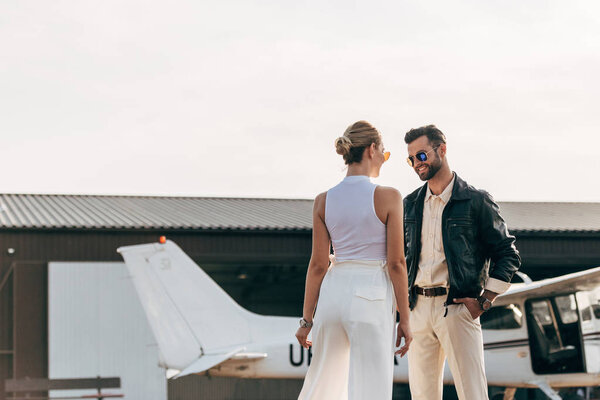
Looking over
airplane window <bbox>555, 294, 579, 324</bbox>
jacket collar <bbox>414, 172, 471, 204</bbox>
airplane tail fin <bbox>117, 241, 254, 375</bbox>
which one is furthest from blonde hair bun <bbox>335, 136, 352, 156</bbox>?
airplane window <bbox>555, 294, 579, 324</bbox>

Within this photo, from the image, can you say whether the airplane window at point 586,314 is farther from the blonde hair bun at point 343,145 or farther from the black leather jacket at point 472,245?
the blonde hair bun at point 343,145

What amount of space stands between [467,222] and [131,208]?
15.6 m

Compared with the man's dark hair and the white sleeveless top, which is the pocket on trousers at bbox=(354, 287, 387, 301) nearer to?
the white sleeveless top

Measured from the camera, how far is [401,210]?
387 cm

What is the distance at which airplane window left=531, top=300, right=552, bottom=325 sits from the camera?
1145cm

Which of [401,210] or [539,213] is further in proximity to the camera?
[539,213]

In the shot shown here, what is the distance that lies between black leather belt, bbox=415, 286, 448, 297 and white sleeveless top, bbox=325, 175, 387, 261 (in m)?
0.66

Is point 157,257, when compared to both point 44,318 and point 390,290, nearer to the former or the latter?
point 44,318

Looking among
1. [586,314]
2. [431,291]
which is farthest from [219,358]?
[431,291]

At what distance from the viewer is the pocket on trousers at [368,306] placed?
148 inches

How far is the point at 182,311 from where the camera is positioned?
36.2 ft

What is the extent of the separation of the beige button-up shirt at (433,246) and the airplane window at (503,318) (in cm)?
722

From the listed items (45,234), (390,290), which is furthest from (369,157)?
(45,234)

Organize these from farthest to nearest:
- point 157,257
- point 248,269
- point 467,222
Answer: point 248,269 < point 157,257 < point 467,222
